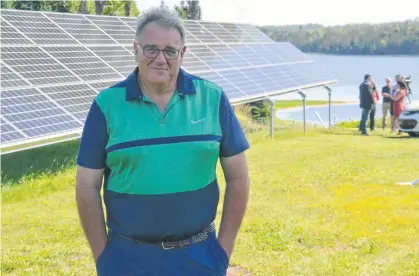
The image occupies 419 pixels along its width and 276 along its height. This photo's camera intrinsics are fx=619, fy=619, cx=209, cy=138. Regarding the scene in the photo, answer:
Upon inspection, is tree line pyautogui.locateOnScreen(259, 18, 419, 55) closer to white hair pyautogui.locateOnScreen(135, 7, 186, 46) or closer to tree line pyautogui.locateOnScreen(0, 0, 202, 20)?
tree line pyautogui.locateOnScreen(0, 0, 202, 20)

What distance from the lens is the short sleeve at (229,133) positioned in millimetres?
2830

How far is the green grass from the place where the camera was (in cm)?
559

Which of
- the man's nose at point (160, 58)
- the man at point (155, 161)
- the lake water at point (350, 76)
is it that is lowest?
the lake water at point (350, 76)

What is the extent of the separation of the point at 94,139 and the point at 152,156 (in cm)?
27

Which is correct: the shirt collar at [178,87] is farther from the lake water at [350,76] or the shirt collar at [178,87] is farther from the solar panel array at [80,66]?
the lake water at [350,76]

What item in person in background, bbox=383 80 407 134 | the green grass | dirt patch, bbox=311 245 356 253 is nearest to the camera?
the green grass

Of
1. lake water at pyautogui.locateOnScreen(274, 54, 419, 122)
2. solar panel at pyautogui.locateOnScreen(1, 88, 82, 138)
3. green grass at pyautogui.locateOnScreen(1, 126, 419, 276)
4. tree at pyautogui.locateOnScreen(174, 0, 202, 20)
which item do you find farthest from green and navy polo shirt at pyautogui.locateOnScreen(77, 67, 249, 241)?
tree at pyautogui.locateOnScreen(174, 0, 202, 20)

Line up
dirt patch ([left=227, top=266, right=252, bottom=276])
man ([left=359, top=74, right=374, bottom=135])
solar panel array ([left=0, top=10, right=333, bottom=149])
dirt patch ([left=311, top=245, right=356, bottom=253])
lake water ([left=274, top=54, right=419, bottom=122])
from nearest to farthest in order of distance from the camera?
dirt patch ([left=227, top=266, right=252, bottom=276]) < dirt patch ([left=311, top=245, right=356, bottom=253]) < solar panel array ([left=0, top=10, right=333, bottom=149]) < man ([left=359, top=74, right=374, bottom=135]) < lake water ([left=274, top=54, right=419, bottom=122])

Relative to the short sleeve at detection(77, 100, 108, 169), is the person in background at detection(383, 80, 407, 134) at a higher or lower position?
lower

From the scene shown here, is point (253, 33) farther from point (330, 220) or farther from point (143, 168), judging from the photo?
point (143, 168)

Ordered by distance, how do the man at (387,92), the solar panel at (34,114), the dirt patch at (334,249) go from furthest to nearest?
the man at (387,92), the solar panel at (34,114), the dirt patch at (334,249)

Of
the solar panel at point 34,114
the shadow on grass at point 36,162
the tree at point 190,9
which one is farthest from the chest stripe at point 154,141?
the tree at point 190,9

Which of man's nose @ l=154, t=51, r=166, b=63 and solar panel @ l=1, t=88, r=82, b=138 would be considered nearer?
man's nose @ l=154, t=51, r=166, b=63

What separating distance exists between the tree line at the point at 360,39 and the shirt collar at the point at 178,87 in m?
35.6
